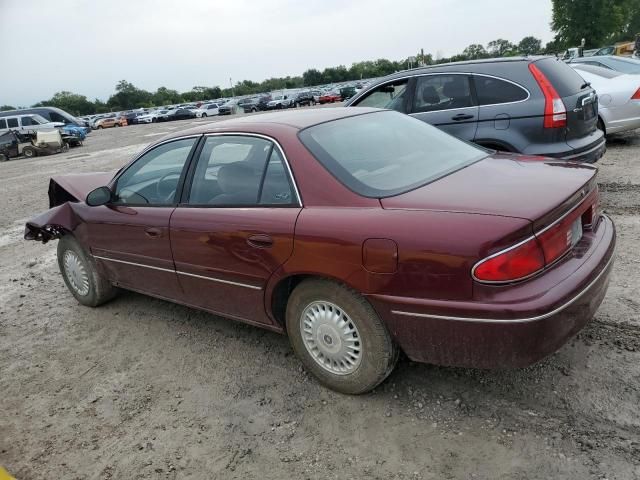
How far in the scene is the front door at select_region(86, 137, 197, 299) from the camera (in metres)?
3.74

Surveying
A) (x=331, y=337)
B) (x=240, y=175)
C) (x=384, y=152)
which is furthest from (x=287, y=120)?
(x=331, y=337)

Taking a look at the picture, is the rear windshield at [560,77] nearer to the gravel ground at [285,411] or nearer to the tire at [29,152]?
the gravel ground at [285,411]

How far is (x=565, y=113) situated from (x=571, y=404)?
3.62 meters

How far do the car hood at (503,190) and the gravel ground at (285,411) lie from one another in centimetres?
106

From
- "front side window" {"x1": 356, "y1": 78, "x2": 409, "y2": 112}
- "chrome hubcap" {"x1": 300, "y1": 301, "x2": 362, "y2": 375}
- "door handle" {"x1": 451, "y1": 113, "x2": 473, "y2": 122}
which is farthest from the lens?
"front side window" {"x1": 356, "y1": 78, "x2": 409, "y2": 112}

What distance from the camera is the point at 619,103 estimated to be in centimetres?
805

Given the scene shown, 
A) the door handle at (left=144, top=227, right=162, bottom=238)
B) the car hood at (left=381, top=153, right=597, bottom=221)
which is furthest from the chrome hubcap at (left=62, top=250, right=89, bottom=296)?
the car hood at (left=381, top=153, right=597, bottom=221)

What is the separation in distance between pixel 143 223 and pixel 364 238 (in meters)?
1.97

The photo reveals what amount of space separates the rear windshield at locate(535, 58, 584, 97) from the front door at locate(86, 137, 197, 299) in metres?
3.94

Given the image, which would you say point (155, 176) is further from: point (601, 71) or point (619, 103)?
point (601, 71)

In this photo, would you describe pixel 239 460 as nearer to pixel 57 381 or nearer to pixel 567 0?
pixel 57 381

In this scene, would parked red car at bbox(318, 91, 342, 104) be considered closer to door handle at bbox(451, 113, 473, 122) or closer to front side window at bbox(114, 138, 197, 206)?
door handle at bbox(451, 113, 473, 122)

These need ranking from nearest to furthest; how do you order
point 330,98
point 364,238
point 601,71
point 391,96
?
point 364,238, point 391,96, point 601,71, point 330,98

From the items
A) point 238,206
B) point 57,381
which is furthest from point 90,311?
point 238,206
